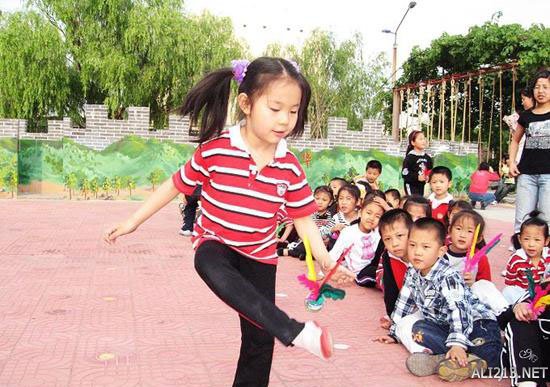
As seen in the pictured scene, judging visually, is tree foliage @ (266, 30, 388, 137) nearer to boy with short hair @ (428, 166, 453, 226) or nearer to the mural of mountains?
the mural of mountains

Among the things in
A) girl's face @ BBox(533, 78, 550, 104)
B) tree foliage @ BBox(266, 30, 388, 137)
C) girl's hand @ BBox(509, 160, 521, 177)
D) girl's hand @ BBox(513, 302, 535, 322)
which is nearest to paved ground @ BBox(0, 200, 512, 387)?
girl's hand @ BBox(513, 302, 535, 322)

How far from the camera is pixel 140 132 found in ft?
51.1

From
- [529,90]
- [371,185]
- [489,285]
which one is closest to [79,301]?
[489,285]

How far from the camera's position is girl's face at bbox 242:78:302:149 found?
2.45 m

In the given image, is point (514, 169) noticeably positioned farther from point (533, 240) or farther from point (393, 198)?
point (393, 198)

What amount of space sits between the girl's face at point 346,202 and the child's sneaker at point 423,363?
10.2 feet

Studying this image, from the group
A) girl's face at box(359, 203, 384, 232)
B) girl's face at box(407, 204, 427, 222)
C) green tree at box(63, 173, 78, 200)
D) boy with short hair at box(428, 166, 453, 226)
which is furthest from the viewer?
green tree at box(63, 173, 78, 200)

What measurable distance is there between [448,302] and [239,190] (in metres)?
1.52

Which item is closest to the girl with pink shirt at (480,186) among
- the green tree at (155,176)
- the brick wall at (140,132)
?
the brick wall at (140,132)

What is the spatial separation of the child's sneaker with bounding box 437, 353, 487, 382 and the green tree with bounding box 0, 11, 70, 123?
60.6 feet

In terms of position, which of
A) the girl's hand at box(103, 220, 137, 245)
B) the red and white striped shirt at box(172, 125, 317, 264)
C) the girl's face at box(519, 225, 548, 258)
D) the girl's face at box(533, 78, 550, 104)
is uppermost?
the girl's face at box(533, 78, 550, 104)

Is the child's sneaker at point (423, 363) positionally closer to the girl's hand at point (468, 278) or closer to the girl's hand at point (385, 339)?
the girl's hand at point (385, 339)

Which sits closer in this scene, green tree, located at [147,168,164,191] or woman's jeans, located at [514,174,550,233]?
woman's jeans, located at [514,174,550,233]

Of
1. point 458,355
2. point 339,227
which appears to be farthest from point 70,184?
point 458,355
